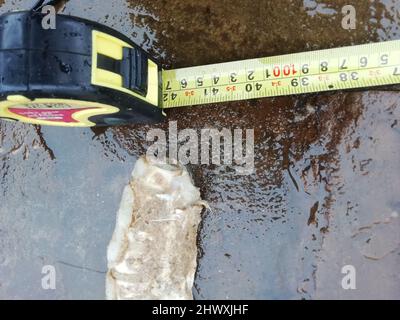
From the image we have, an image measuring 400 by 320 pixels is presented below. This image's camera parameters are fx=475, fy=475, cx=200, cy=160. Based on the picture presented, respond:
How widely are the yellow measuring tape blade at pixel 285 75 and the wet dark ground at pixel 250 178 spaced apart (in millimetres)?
137

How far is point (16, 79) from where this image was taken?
6.25 feet

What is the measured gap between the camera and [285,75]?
Result: 2451mm

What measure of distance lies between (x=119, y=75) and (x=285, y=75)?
872 mm

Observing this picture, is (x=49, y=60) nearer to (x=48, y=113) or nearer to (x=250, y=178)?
(x=48, y=113)

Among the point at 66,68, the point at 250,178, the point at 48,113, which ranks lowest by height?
the point at 250,178

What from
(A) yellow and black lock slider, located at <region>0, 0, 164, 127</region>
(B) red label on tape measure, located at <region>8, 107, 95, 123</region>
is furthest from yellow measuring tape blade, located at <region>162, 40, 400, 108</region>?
(B) red label on tape measure, located at <region>8, 107, 95, 123</region>

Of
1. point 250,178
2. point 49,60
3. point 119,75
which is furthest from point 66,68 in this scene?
point 250,178

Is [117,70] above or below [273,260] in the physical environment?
above

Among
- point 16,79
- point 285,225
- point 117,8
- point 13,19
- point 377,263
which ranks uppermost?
point 117,8

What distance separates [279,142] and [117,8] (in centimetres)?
122

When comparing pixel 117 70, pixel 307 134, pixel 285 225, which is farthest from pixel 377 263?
pixel 117 70

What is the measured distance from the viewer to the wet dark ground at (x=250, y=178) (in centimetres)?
256

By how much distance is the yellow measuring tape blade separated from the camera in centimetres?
237

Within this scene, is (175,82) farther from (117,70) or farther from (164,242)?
(164,242)
